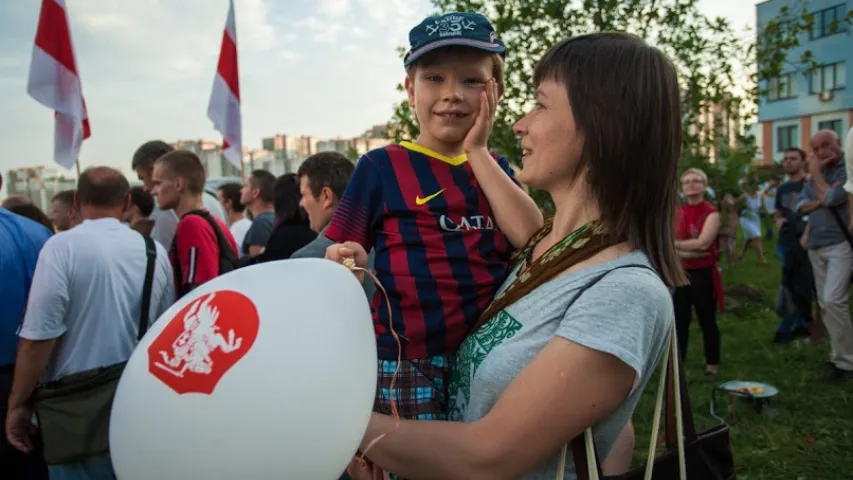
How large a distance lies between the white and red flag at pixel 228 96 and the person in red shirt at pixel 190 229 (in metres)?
3.00

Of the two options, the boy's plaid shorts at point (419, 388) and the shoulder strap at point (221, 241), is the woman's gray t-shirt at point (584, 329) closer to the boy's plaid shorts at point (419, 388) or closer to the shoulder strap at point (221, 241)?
the boy's plaid shorts at point (419, 388)

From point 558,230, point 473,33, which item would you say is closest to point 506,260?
point 558,230

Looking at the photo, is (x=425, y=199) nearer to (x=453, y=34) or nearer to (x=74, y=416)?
(x=453, y=34)

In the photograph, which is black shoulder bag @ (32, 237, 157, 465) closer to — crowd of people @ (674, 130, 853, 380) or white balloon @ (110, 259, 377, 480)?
white balloon @ (110, 259, 377, 480)

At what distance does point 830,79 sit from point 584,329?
41.2 metres

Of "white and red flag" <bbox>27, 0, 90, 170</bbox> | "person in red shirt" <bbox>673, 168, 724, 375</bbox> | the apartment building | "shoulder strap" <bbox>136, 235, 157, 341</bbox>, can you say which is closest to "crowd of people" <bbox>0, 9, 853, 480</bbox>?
"shoulder strap" <bbox>136, 235, 157, 341</bbox>

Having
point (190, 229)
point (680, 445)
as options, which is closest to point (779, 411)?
point (680, 445)

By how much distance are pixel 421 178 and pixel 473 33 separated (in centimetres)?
42

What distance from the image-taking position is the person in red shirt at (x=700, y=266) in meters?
6.00

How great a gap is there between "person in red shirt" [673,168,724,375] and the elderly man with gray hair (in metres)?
0.91

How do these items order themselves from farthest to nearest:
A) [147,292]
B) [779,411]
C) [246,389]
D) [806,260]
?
[806,260], [779,411], [147,292], [246,389]

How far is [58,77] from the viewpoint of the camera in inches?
225

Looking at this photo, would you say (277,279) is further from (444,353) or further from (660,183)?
(660,183)

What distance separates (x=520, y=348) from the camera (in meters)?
1.25
